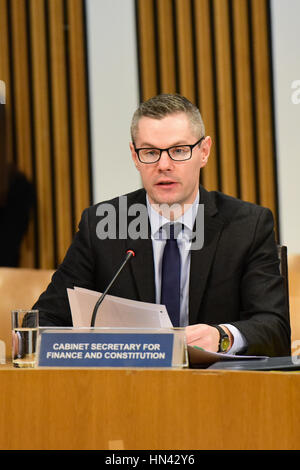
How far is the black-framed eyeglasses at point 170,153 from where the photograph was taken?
217 centimetres

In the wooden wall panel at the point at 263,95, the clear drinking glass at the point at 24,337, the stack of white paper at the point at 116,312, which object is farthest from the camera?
the wooden wall panel at the point at 263,95

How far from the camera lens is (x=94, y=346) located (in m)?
1.36

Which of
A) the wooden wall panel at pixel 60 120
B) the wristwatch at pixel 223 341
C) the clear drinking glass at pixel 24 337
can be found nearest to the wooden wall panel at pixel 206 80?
the wooden wall panel at pixel 60 120

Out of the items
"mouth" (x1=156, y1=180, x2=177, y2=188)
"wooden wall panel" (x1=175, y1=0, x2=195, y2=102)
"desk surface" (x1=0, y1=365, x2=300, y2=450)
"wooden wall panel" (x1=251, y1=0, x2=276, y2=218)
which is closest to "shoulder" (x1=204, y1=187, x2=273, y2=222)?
"mouth" (x1=156, y1=180, x2=177, y2=188)

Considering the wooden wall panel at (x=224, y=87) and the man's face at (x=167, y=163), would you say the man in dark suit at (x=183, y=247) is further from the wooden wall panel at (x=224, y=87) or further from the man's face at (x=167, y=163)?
the wooden wall panel at (x=224, y=87)

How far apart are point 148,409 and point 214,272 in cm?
103

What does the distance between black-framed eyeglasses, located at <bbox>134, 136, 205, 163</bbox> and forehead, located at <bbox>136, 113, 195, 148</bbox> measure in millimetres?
18

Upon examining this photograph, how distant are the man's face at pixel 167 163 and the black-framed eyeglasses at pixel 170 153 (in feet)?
0.04

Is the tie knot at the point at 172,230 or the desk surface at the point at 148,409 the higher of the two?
the tie knot at the point at 172,230

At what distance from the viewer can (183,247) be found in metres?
2.25

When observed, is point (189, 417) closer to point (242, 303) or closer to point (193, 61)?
point (242, 303)

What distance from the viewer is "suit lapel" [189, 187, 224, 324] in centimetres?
221

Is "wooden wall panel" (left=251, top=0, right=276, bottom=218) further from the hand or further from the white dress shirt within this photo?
the hand

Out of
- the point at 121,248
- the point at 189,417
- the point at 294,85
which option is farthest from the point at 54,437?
the point at 294,85
